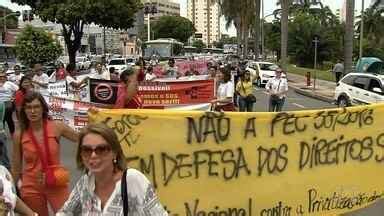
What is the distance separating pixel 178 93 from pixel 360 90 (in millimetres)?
6567

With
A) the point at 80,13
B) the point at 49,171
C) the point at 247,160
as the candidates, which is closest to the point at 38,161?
the point at 49,171

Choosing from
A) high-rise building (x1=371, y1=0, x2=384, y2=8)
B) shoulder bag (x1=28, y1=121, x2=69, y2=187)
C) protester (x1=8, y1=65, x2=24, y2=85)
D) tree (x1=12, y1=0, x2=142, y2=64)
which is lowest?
protester (x1=8, y1=65, x2=24, y2=85)

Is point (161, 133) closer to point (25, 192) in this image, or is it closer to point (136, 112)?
point (136, 112)

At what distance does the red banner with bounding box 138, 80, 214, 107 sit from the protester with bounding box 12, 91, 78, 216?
11190 mm

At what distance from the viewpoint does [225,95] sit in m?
13.6

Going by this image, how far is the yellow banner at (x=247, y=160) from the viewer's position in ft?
18.4

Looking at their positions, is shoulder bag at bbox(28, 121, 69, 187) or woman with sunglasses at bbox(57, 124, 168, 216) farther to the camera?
shoulder bag at bbox(28, 121, 69, 187)

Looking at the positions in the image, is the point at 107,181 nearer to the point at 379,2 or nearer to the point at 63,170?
the point at 63,170

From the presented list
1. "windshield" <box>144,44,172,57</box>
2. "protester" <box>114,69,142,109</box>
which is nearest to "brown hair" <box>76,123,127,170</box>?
"protester" <box>114,69,142,109</box>

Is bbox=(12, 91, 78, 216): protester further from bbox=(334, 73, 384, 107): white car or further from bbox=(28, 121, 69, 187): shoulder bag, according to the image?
bbox=(334, 73, 384, 107): white car

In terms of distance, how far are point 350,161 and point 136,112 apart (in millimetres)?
1971

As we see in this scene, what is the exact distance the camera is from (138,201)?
127 inches

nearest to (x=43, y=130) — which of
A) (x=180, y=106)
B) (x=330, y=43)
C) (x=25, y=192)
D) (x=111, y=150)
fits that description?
(x=25, y=192)

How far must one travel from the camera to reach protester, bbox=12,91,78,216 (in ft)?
16.2
